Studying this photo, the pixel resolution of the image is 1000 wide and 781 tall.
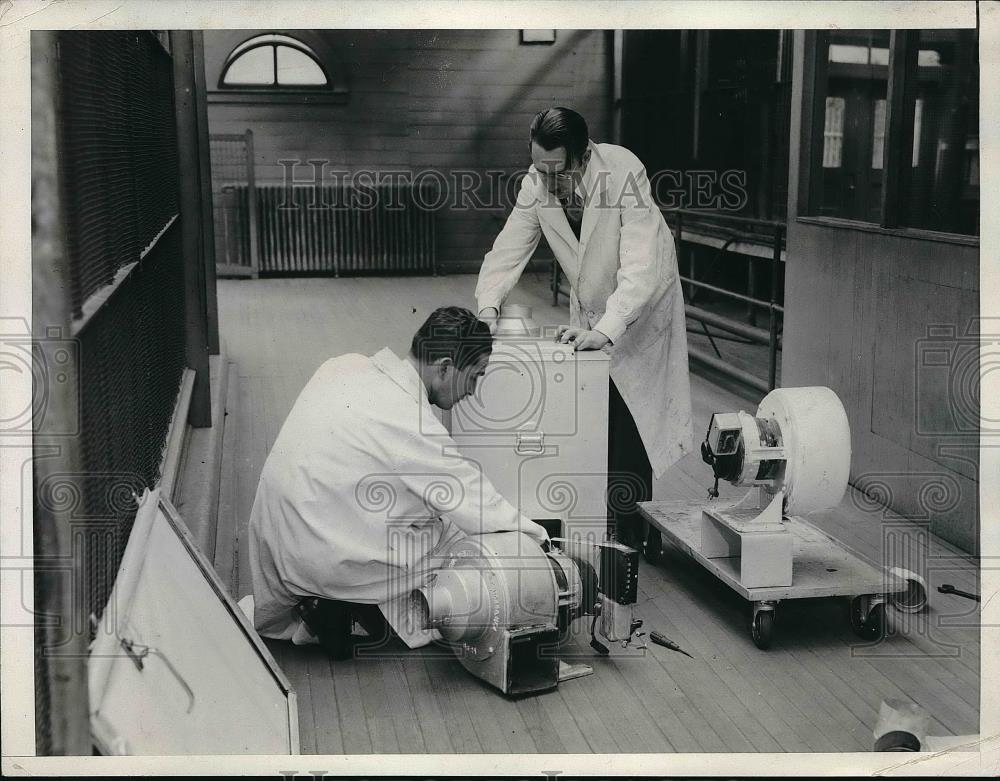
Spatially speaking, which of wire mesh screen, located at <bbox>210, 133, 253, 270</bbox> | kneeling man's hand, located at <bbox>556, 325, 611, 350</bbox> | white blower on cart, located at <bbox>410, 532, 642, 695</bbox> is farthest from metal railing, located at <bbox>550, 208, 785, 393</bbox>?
wire mesh screen, located at <bbox>210, 133, 253, 270</bbox>

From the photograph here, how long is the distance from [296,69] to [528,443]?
29.5ft

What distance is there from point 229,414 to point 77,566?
376cm

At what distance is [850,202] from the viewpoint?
9133 millimetres

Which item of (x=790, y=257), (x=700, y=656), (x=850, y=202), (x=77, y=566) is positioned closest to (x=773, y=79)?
(x=850, y=202)

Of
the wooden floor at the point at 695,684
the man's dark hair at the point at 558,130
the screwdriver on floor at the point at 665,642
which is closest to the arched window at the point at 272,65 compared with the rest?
the wooden floor at the point at 695,684

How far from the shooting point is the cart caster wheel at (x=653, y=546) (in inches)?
145

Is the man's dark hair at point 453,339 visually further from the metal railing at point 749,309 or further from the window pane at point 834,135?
the window pane at point 834,135

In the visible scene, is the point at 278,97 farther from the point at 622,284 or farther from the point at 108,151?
the point at 108,151

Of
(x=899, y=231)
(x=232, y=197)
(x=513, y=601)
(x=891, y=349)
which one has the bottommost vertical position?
(x=513, y=601)

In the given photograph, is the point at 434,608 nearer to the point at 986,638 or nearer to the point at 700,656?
the point at 700,656

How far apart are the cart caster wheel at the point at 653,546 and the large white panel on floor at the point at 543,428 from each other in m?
0.43

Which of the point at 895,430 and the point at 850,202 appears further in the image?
the point at 850,202

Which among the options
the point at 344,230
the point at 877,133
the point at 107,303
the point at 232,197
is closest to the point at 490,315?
the point at 107,303

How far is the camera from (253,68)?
11.0 meters
